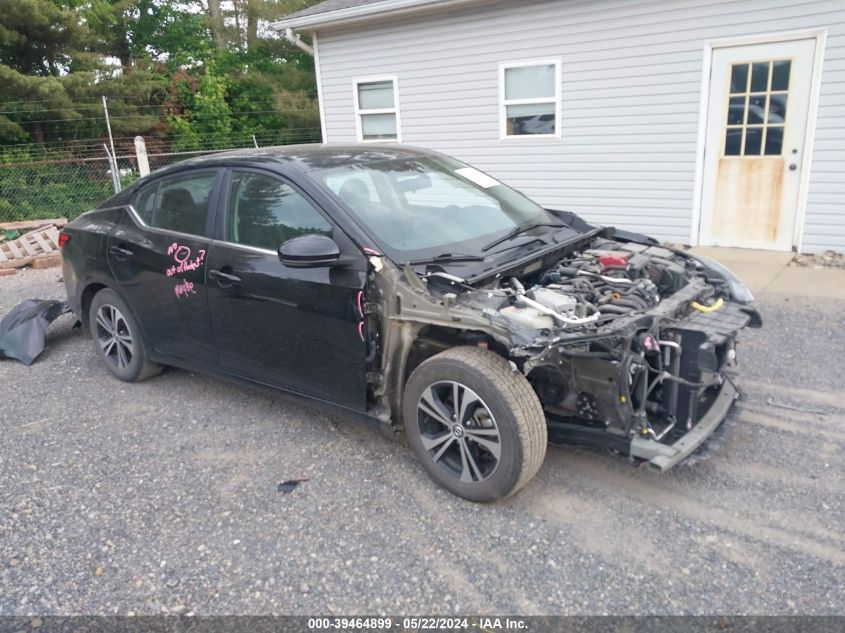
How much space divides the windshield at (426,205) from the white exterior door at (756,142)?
15.2 feet

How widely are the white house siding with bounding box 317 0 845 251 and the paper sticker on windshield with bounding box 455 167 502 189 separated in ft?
15.8

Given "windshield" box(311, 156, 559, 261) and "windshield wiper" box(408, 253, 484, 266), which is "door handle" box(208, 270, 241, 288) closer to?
"windshield" box(311, 156, 559, 261)

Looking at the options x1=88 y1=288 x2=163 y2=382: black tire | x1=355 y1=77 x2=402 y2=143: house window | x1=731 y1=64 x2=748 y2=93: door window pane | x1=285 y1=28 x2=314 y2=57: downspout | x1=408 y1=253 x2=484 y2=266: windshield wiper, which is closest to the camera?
x1=408 y1=253 x2=484 y2=266: windshield wiper

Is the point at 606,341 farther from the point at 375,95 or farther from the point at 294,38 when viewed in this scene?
the point at 294,38

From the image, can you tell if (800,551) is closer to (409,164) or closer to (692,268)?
(692,268)

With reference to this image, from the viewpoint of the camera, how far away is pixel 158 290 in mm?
4238

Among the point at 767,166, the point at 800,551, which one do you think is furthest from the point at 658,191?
the point at 800,551

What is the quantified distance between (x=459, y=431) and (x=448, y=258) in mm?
868

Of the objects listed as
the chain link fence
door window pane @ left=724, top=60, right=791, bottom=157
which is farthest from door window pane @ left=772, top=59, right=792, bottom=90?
the chain link fence

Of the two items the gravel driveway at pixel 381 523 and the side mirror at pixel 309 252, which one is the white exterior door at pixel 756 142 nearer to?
the gravel driveway at pixel 381 523

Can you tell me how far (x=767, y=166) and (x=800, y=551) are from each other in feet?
19.8

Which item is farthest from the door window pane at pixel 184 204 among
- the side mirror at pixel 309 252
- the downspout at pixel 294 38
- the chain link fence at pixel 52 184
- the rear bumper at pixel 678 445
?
the downspout at pixel 294 38

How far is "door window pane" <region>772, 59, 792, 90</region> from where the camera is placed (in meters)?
7.27

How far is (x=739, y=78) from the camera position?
761 cm
